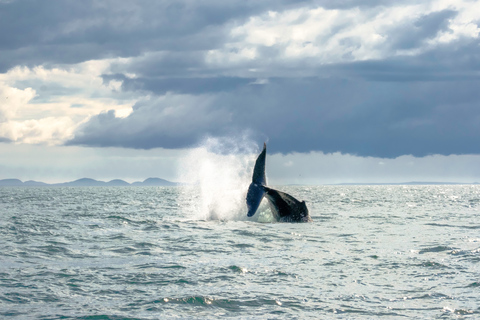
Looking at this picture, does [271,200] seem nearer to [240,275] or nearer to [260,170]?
[260,170]

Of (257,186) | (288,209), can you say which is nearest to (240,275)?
(257,186)

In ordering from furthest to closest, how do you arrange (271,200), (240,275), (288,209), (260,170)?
(288,209) → (271,200) → (260,170) → (240,275)

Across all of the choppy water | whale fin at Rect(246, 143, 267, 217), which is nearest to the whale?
whale fin at Rect(246, 143, 267, 217)

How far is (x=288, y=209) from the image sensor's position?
26.4 metres

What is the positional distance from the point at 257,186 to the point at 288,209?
2.79 meters

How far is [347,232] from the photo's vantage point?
2314 centimetres

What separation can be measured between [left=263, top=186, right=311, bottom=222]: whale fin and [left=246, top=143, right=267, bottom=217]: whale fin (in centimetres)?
132

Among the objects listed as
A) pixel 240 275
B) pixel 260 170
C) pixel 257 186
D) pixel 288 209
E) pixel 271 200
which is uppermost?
pixel 260 170

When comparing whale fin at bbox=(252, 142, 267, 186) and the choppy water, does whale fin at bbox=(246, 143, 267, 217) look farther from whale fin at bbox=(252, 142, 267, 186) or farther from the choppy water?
the choppy water

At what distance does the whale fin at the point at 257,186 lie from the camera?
2445 cm

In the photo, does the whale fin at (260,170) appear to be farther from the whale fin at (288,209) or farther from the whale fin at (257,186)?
the whale fin at (288,209)

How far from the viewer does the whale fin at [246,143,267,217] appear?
2445 cm

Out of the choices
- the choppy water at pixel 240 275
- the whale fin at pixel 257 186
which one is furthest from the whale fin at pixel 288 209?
the choppy water at pixel 240 275

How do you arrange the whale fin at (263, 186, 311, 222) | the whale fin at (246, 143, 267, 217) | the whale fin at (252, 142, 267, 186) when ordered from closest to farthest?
the whale fin at (246, 143, 267, 217) → the whale fin at (252, 142, 267, 186) → the whale fin at (263, 186, 311, 222)
